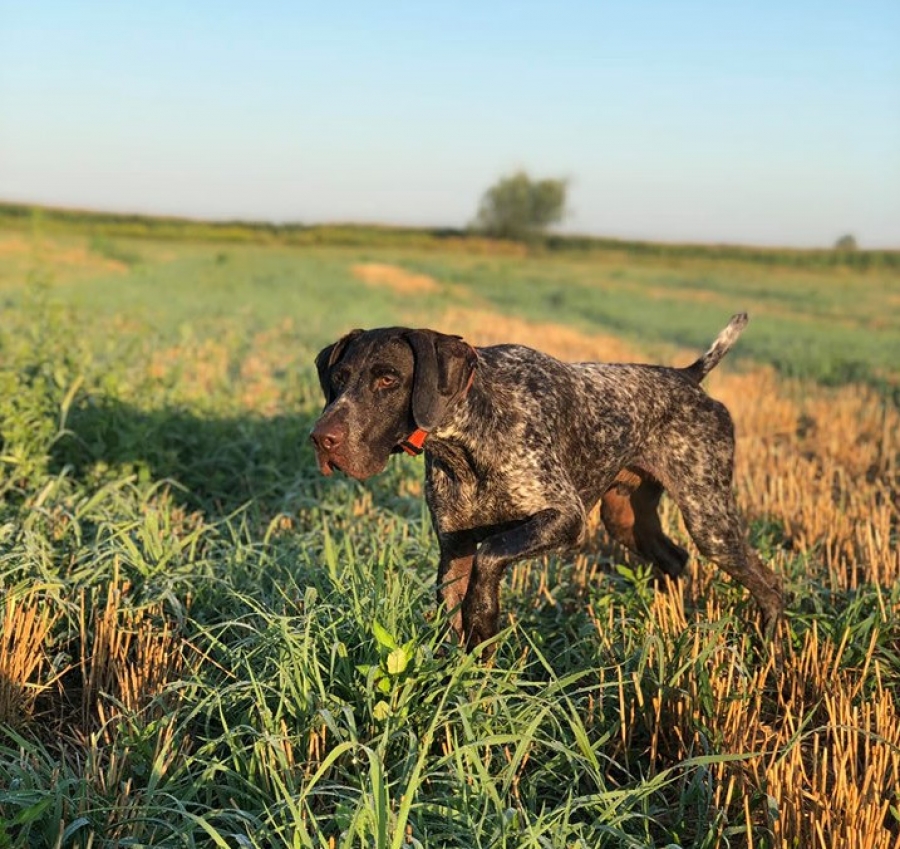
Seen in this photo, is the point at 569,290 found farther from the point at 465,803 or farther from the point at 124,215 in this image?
the point at 124,215

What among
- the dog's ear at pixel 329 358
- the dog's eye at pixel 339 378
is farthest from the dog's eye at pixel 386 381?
the dog's ear at pixel 329 358

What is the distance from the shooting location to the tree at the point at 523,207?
105562 mm

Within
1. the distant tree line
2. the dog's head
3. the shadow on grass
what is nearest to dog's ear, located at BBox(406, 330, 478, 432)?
the dog's head

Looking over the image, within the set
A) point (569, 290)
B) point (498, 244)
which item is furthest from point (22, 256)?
point (498, 244)

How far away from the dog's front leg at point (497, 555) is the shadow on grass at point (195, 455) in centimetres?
267

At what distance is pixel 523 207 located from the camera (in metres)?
105

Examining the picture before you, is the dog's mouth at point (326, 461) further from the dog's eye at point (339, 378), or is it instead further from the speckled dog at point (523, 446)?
the dog's eye at point (339, 378)

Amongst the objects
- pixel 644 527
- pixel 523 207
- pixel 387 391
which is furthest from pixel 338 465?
pixel 523 207

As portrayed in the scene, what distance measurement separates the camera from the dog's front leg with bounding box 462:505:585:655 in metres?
3.84

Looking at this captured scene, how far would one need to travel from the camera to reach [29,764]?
3301 millimetres

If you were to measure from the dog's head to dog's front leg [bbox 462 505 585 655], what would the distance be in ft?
1.84

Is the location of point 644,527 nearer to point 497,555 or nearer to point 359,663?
point 497,555

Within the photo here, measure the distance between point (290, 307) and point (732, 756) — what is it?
73.5ft

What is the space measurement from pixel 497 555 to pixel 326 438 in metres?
0.85
